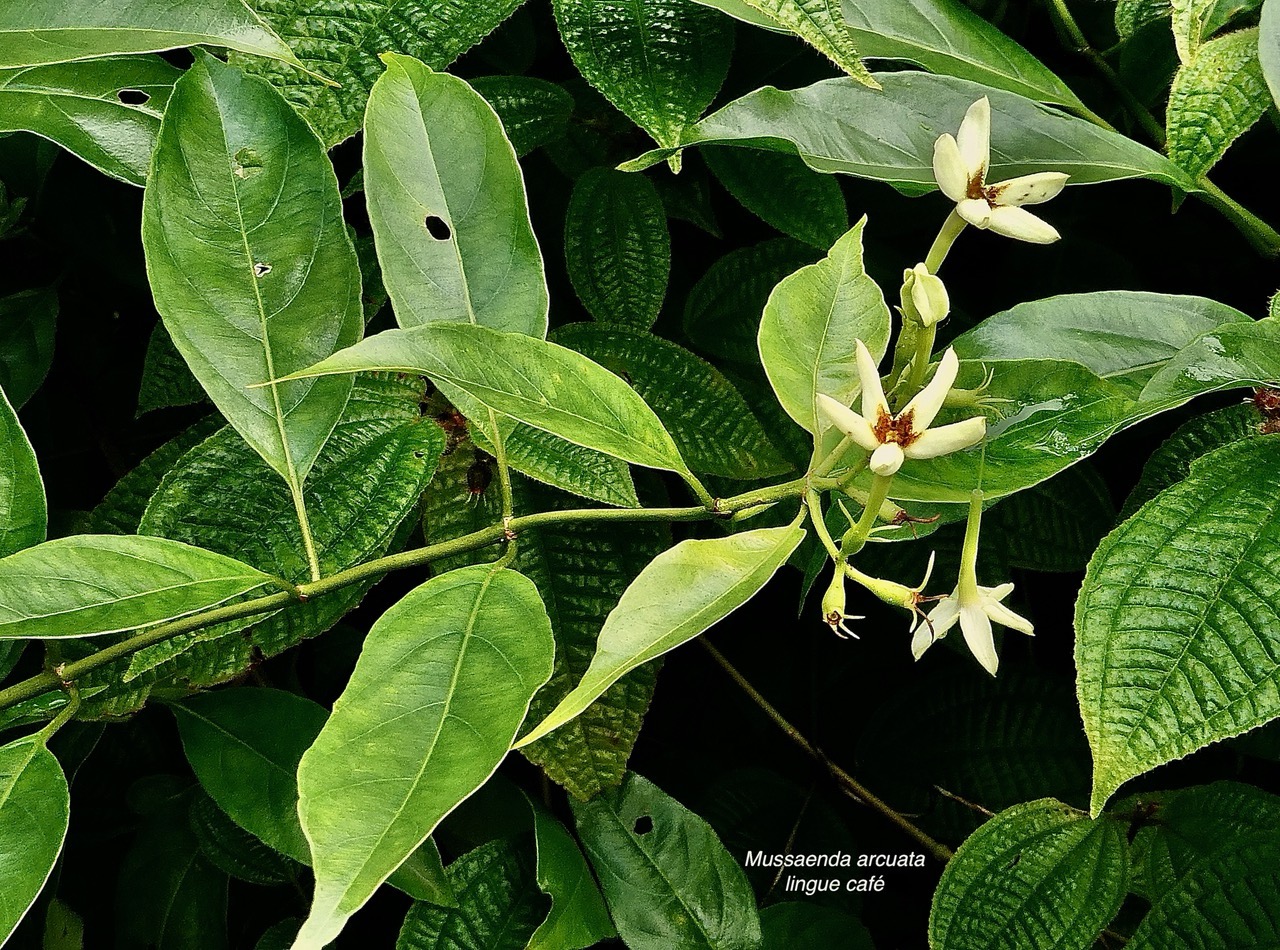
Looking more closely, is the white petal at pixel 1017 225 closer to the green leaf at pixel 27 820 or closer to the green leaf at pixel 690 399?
the green leaf at pixel 690 399

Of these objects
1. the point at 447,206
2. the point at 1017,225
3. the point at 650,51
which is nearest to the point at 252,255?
the point at 447,206

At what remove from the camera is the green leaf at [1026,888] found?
0.58m

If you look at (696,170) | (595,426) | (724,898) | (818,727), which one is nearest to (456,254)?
(595,426)

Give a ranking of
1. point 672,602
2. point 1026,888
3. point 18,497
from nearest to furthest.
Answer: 1. point 672,602
2. point 18,497
3. point 1026,888

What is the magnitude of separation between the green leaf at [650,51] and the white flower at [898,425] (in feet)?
0.69

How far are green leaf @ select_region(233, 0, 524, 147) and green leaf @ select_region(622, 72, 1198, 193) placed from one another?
0.44ft

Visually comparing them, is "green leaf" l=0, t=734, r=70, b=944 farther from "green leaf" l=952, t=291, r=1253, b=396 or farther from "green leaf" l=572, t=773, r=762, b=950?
"green leaf" l=952, t=291, r=1253, b=396

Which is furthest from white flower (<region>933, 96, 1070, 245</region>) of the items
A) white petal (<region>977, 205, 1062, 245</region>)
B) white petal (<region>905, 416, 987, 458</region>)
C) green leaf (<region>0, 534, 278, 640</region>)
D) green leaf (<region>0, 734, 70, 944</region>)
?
green leaf (<region>0, 734, 70, 944</region>)

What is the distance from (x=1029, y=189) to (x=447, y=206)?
255 mm

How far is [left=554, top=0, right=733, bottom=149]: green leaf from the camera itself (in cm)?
53

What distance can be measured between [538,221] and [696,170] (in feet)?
0.39

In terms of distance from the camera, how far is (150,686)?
0.51 metres

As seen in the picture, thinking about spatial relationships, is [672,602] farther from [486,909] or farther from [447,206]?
[486,909]

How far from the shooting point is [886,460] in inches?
14.5
